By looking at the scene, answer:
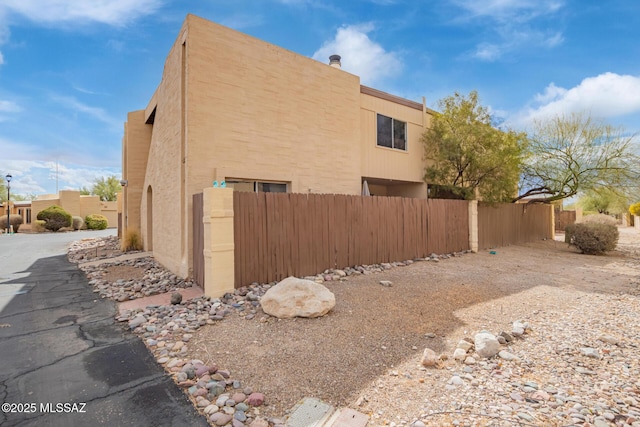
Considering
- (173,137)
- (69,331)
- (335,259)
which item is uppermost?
(173,137)

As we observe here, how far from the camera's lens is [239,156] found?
23.8 feet

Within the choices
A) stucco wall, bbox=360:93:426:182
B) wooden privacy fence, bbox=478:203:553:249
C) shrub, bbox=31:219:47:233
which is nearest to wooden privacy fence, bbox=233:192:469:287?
stucco wall, bbox=360:93:426:182

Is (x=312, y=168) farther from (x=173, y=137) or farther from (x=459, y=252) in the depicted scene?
(x=459, y=252)

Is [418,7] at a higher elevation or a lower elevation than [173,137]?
higher

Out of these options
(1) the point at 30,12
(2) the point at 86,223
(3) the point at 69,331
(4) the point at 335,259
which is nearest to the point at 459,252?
(4) the point at 335,259

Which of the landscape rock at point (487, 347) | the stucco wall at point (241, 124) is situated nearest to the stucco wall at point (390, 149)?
the stucco wall at point (241, 124)

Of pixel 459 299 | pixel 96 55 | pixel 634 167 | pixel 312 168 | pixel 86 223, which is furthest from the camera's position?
pixel 86 223

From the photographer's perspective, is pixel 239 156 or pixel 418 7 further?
pixel 418 7

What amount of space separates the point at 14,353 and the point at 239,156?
201 inches

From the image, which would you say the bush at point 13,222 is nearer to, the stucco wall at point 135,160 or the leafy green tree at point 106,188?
the leafy green tree at point 106,188

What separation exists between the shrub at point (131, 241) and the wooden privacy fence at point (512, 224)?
13281mm

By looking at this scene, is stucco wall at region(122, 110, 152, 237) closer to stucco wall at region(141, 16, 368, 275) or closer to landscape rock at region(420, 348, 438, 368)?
stucco wall at region(141, 16, 368, 275)

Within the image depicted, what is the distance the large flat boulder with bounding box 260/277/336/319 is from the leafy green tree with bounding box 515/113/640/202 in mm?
12311

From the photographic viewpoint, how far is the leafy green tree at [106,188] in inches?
1602
